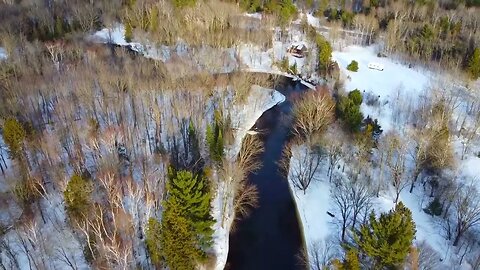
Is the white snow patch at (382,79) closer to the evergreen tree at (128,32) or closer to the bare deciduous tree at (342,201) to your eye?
the bare deciduous tree at (342,201)

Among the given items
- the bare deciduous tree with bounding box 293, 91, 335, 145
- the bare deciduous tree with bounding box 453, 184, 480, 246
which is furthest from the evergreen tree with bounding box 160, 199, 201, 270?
the bare deciduous tree with bounding box 453, 184, 480, 246

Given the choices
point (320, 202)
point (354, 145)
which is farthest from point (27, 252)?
point (354, 145)

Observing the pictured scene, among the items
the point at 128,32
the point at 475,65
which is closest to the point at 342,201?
the point at 475,65

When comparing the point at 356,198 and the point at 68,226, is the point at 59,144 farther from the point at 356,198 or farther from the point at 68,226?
the point at 356,198

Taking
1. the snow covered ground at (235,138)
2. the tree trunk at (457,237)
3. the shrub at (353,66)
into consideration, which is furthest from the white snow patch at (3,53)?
the tree trunk at (457,237)

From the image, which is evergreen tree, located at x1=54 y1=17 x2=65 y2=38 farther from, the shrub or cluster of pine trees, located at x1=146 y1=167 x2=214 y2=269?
cluster of pine trees, located at x1=146 y1=167 x2=214 y2=269

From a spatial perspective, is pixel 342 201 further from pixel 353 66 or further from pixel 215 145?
pixel 353 66

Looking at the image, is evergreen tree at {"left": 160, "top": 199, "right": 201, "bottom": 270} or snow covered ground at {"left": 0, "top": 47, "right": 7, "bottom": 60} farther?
snow covered ground at {"left": 0, "top": 47, "right": 7, "bottom": 60}
